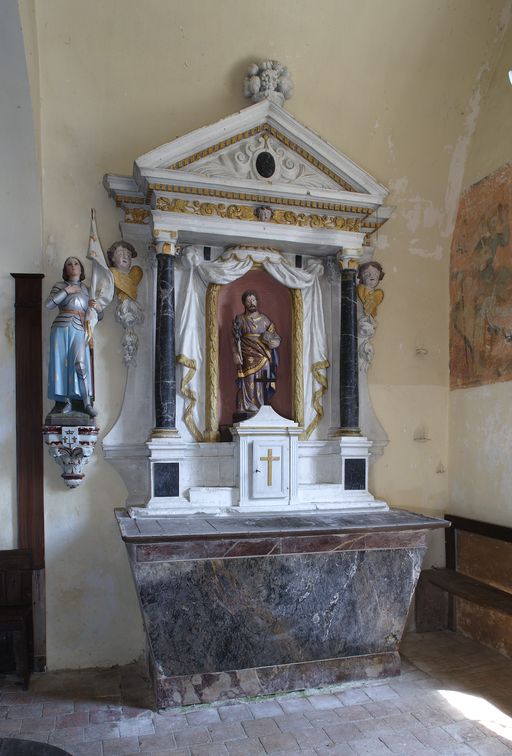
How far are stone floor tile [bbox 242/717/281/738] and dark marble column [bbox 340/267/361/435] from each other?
2.03 meters

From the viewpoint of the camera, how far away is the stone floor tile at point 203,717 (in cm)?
339

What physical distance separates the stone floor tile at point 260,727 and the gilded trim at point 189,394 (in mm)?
1878

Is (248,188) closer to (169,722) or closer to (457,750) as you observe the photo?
(169,722)

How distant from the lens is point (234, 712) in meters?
3.50

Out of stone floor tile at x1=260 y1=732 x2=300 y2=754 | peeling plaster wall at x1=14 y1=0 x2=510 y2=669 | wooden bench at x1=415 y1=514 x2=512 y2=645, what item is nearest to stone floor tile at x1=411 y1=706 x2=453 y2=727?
stone floor tile at x1=260 y1=732 x2=300 y2=754

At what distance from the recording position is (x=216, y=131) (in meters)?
4.28

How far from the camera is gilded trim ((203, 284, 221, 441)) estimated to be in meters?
4.52

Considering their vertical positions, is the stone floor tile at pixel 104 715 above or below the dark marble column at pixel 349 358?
below

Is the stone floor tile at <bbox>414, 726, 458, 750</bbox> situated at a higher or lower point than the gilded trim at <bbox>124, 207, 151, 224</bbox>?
lower

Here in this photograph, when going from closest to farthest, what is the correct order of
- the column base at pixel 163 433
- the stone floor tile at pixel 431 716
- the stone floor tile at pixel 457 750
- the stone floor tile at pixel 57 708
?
the stone floor tile at pixel 457 750 < the stone floor tile at pixel 431 716 < the stone floor tile at pixel 57 708 < the column base at pixel 163 433

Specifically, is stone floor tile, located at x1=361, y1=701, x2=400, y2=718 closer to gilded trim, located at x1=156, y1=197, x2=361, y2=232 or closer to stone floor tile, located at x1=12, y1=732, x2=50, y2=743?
stone floor tile, located at x1=12, y1=732, x2=50, y2=743

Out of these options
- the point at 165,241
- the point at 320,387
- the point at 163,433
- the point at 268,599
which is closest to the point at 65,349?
the point at 163,433

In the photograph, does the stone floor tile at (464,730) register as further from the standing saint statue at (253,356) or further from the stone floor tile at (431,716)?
the standing saint statue at (253,356)

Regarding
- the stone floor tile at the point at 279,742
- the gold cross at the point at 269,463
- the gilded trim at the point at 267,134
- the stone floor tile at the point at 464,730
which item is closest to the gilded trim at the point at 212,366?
the gold cross at the point at 269,463
